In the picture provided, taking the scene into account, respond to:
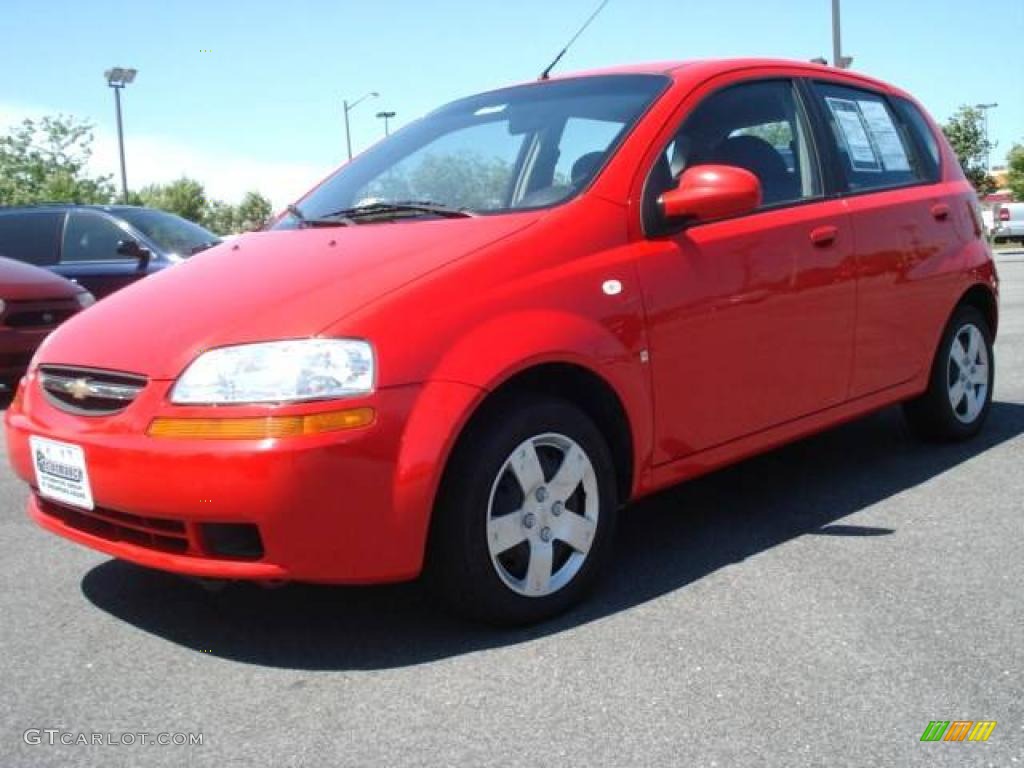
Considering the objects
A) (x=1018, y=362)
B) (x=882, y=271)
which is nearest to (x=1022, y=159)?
(x=1018, y=362)

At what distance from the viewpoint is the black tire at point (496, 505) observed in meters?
2.91

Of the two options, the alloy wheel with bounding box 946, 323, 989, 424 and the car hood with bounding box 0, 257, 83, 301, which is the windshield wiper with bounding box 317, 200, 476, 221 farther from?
the car hood with bounding box 0, 257, 83, 301

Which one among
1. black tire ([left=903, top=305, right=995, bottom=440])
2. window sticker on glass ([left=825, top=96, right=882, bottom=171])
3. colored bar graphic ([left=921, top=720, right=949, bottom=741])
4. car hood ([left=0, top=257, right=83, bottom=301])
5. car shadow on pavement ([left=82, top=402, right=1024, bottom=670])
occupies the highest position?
window sticker on glass ([left=825, top=96, right=882, bottom=171])

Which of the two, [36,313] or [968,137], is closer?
[36,313]

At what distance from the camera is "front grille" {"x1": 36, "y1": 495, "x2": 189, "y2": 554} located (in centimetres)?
288

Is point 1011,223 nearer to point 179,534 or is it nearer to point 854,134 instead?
point 854,134

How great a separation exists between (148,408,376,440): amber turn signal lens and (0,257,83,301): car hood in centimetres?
512

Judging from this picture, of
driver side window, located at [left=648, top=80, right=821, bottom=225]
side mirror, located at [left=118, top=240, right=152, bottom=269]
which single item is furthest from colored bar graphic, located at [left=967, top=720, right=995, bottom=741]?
side mirror, located at [left=118, top=240, right=152, bottom=269]

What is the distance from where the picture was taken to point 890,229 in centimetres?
442

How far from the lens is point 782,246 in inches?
153

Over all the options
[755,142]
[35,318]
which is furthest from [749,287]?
[35,318]

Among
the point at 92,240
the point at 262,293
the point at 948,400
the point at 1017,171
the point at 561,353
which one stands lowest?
the point at 948,400

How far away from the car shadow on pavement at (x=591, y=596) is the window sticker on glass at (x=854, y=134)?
133cm

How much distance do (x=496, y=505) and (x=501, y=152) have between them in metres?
1.46
